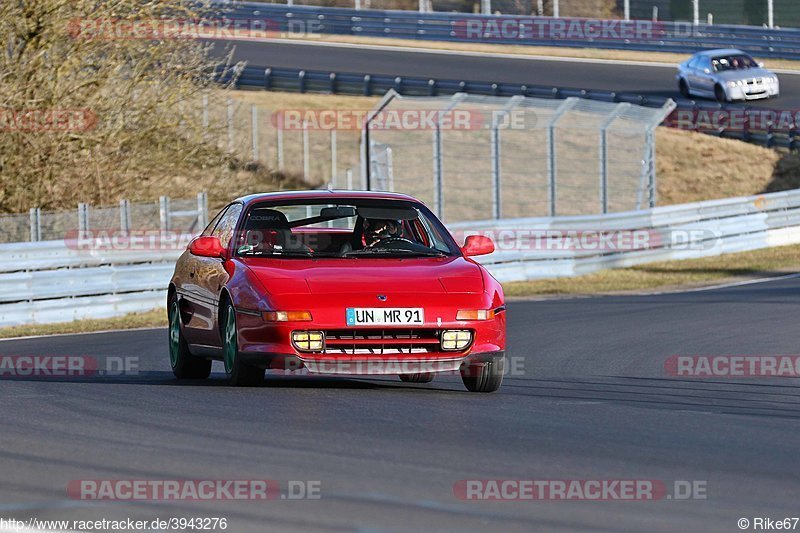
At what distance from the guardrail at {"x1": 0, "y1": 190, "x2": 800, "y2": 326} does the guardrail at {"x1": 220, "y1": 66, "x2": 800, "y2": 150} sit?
24.5ft

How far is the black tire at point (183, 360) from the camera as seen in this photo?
36.3 ft

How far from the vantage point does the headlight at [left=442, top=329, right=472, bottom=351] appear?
31.0 feet

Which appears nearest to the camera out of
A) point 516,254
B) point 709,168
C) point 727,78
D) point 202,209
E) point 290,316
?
point 290,316

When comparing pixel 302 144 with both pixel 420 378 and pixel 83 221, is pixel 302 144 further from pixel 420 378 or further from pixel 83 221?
pixel 420 378

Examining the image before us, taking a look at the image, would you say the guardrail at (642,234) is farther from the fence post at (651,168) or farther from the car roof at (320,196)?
the car roof at (320,196)

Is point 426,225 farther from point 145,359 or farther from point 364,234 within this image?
point 145,359

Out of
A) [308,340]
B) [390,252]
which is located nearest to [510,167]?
[390,252]

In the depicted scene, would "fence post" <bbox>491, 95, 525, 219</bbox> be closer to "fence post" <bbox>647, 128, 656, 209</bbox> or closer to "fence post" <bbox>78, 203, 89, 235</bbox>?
"fence post" <bbox>647, 128, 656, 209</bbox>

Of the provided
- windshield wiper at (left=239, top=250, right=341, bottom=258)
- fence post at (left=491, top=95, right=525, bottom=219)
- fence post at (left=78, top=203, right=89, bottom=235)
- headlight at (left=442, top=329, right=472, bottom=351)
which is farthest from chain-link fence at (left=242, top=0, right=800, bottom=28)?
headlight at (left=442, top=329, right=472, bottom=351)

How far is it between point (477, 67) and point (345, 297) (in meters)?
37.3

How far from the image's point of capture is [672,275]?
81.4 feet

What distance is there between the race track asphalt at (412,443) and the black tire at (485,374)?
121 mm

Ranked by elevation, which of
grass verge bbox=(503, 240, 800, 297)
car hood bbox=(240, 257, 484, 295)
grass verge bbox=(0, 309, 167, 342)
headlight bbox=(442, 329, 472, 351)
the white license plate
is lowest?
grass verge bbox=(503, 240, 800, 297)

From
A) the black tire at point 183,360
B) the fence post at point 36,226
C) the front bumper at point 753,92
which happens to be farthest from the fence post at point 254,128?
the black tire at point 183,360
